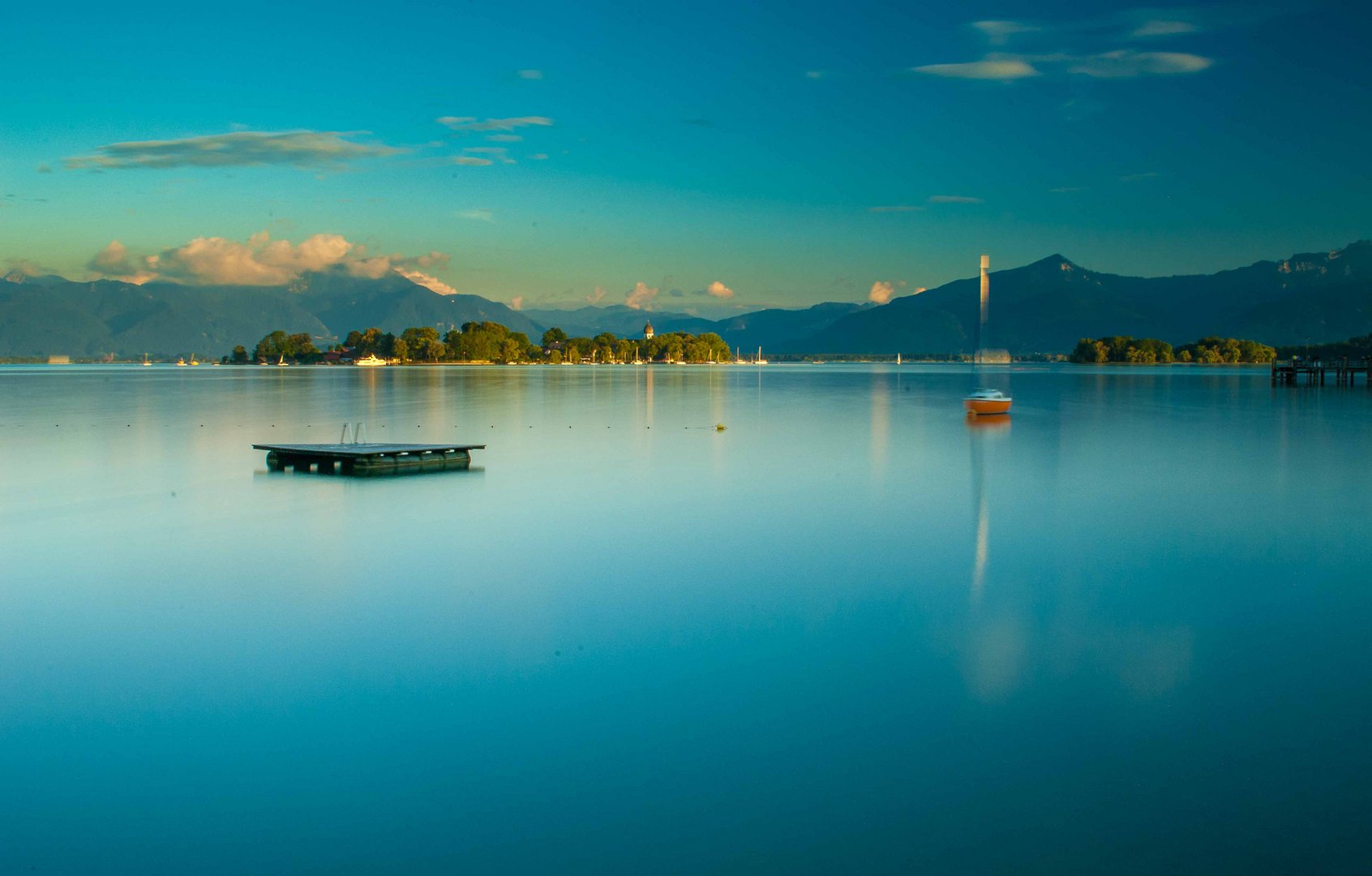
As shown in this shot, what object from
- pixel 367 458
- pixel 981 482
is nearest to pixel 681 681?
pixel 981 482

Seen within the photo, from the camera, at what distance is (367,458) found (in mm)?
23641

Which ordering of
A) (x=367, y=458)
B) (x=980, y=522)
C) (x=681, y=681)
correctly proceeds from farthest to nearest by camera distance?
(x=367, y=458), (x=980, y=522), (x=681, y=681)

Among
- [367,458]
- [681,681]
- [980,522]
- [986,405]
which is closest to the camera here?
[681,681]

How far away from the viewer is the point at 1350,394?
250 feet

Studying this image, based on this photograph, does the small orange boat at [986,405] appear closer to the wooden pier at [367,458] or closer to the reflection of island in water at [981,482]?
the reflection of island in water at [981,482]

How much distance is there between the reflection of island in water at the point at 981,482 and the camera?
13547mm

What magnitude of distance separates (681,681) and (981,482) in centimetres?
1638

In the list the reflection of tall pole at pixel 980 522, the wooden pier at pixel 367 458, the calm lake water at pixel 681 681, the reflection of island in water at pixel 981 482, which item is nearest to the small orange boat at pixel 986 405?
the reflection of island in water at pixel 981 482

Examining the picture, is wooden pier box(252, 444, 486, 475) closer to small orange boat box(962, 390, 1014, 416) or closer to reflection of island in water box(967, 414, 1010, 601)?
reflection of island in water box(967, 414, 1010, 601)

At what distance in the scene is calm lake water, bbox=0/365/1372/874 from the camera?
6.06m

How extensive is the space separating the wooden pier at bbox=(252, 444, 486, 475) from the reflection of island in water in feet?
40.5

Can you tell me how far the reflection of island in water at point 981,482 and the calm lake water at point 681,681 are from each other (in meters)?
0.18

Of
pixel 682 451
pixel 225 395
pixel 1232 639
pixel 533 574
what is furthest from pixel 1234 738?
pixel 225 395

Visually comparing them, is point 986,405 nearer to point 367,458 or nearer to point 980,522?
point 980,522
